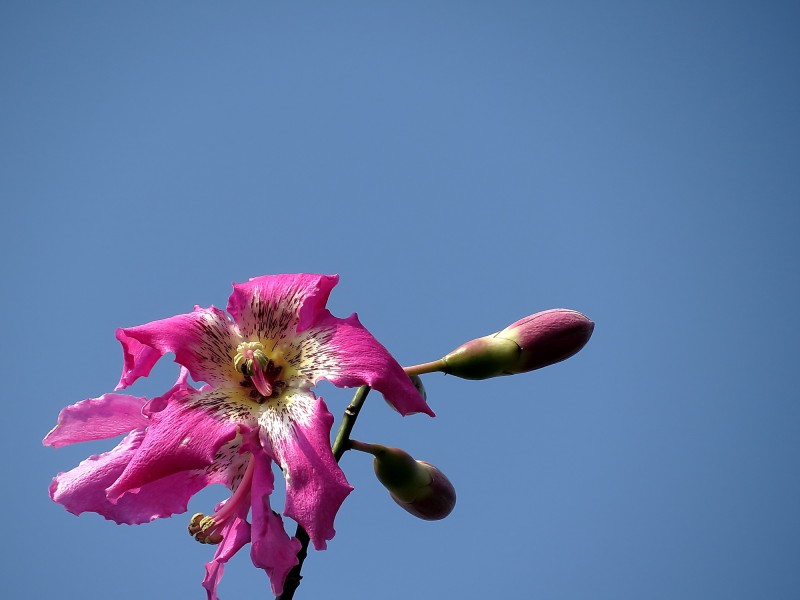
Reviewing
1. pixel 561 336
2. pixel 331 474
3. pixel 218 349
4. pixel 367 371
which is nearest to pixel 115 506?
pixel 218 349

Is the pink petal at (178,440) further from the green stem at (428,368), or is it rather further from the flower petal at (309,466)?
the green stem at (428,368)

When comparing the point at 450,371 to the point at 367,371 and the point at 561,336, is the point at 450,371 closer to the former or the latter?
the point at 561,336

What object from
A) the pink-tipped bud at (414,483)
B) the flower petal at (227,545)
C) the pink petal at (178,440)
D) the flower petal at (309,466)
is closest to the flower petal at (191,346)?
the pink petal at (178,440)

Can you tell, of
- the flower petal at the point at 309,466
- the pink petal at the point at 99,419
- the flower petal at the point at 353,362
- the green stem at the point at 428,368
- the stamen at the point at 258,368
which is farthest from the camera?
the green stem at the point at 428,368

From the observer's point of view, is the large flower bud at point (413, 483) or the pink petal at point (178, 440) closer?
the pink petal at point (178, 440)

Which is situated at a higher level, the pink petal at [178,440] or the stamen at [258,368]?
the stamen at [258,368]

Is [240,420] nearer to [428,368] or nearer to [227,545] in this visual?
[227,545]

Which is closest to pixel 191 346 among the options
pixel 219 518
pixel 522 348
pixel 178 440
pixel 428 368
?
pixel 178 440
